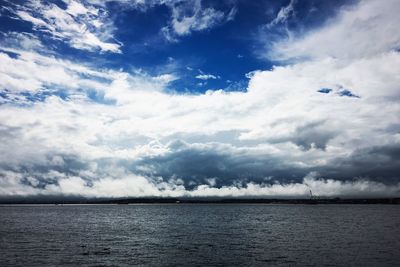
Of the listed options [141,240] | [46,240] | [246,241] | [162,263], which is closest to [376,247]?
[246,241]

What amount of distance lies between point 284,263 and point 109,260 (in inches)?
1229

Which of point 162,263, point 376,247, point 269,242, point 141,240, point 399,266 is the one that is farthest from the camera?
point 141,240

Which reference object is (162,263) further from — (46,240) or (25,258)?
(46,240)

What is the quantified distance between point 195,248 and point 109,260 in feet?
71.8

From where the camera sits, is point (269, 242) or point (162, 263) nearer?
point (162, 263)

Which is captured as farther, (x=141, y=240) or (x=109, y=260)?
(x=141, y=240)

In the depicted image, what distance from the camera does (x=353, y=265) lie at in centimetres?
5872

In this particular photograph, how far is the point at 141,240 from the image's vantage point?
311ft

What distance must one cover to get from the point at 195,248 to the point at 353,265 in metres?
33.8

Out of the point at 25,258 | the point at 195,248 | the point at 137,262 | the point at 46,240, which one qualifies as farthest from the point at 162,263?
the point at 46,240

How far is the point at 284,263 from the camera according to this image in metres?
60.6

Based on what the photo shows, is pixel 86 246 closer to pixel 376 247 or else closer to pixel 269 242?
pixel 269 242

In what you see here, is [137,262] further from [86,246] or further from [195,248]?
[86,246]

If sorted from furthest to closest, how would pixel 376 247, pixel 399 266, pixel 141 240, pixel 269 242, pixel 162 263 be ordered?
1. pixel 141 240
2. pixel 269 242
3. pixel 376 247
4. pixel 162 263
5. pixel 399 266
